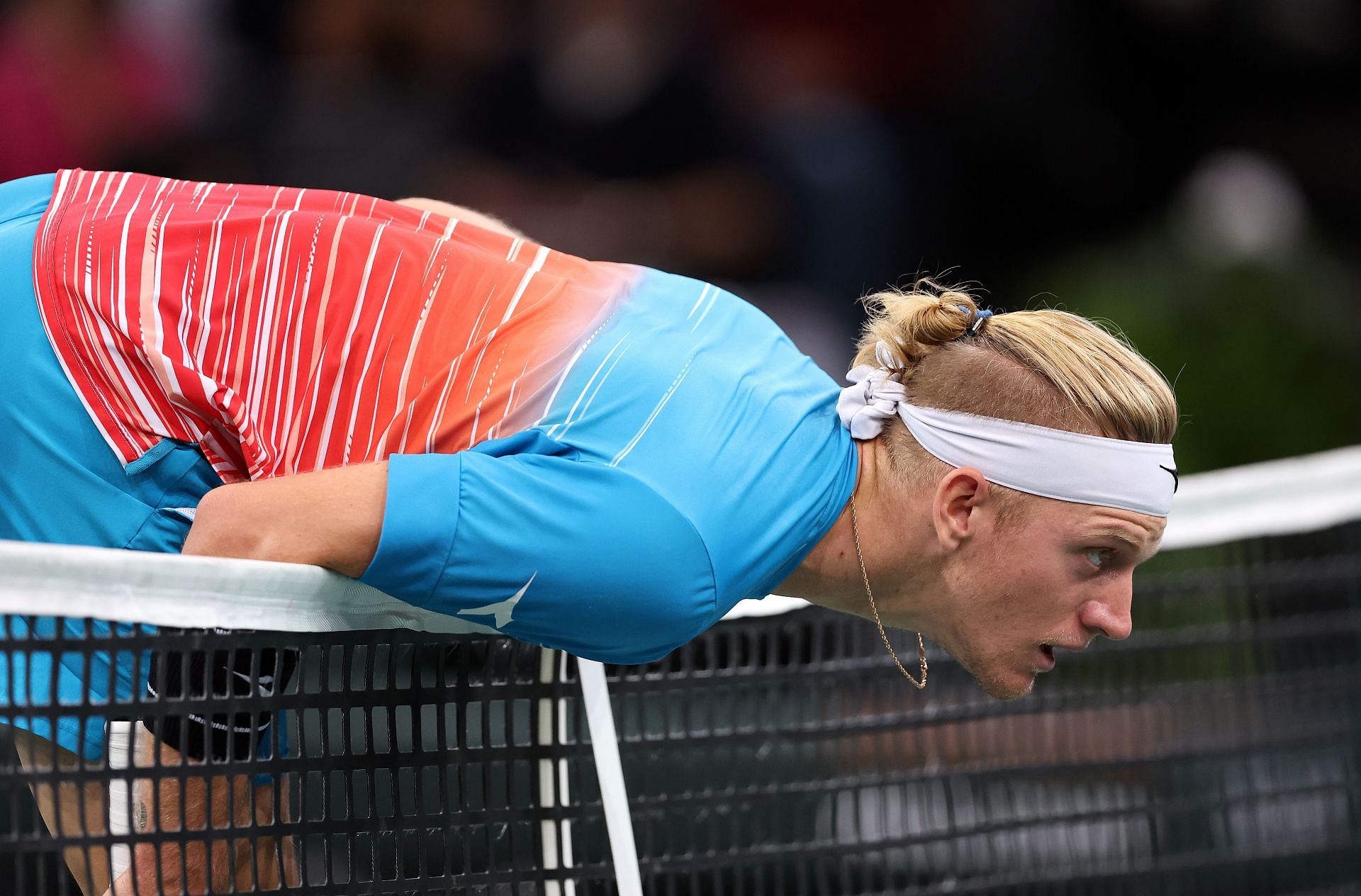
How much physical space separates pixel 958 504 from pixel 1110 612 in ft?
1.06

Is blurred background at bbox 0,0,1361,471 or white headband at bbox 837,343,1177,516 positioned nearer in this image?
Result: white headband at bbox 837,343,1177,516

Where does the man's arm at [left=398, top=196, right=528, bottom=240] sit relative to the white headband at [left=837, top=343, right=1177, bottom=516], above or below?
above

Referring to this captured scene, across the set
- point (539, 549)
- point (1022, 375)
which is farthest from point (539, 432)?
point (1022, 375)

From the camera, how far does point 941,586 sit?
8.13 feet

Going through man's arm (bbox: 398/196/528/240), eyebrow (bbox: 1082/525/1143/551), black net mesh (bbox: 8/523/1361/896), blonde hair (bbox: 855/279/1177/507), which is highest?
man's arm (bbox: 398/196/528/240)

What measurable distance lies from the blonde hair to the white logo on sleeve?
27.9 inches

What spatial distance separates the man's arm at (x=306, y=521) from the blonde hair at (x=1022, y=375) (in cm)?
88

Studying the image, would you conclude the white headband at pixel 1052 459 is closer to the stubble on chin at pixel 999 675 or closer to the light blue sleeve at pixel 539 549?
the stubble on chin at pixel 999 675

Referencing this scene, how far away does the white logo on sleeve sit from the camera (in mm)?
2029

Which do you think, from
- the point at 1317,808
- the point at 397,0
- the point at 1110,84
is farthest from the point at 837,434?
the point at 1110,84

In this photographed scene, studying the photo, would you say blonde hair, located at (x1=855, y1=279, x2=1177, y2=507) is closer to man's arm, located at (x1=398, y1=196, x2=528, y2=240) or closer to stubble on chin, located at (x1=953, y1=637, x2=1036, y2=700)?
stubble on chin, located at (x1=953, y1=637, x2=1036, y2=700)

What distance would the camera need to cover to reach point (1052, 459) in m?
2.35

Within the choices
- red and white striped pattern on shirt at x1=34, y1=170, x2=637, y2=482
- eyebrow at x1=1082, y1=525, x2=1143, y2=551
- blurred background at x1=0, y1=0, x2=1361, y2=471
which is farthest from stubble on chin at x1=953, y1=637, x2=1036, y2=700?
blurred background at x1=0, y1=0, x2=1361, y2=471

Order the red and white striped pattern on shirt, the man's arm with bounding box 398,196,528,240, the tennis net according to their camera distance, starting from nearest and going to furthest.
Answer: the tennis net
the red and white striped pattern on shirt
the man's arm with bounding box 398,196,528,240
